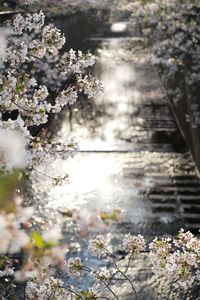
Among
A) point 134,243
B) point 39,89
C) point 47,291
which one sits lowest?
point 47,291

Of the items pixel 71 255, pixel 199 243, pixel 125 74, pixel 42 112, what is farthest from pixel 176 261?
pixel 125 74

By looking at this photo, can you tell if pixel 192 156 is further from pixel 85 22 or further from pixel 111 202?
pixel 85 22

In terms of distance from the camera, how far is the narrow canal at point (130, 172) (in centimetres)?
900

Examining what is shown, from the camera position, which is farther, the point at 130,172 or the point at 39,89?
the point at 130,172

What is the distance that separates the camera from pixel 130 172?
11211mm

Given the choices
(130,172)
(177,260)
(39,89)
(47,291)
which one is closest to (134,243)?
(177,260)

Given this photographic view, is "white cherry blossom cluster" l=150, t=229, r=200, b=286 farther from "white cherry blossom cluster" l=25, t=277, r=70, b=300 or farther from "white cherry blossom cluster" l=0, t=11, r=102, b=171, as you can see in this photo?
"white cherry blossom cluster" l=0, t=11, r=102, b=171

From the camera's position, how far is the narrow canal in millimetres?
9000

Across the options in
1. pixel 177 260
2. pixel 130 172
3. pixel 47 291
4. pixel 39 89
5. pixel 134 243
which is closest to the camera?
pixel 177 260

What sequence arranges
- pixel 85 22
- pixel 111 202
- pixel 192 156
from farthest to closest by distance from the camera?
pixel 85 22, pixel 192 156, pixel 111 202

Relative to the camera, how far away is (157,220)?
9.11 metres

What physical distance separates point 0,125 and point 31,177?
7.03m

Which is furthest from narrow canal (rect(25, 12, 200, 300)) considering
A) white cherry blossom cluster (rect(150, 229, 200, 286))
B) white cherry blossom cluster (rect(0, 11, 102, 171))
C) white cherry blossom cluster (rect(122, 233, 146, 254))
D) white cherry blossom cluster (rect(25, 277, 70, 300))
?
white cherry blossom cluster (rect(0, 11, 102, 171))

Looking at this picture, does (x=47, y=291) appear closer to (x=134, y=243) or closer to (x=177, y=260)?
(x=134, y=243)
